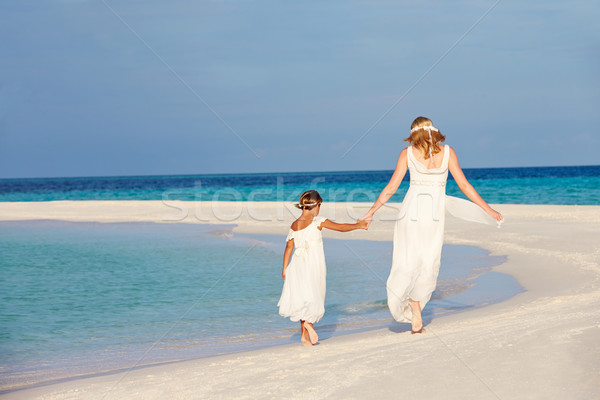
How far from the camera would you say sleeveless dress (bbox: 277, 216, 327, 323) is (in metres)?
5.59

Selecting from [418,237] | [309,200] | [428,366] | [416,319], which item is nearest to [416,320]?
[416,319]

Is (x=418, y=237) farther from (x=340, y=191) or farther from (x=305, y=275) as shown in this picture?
(x=340, y=191)

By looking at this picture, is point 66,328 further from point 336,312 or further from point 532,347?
point 532,347

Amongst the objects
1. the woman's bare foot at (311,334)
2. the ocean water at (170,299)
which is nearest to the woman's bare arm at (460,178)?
the ocean water at (170,299)

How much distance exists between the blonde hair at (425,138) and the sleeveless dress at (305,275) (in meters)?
1.13

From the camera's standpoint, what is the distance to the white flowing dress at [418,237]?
5.36m

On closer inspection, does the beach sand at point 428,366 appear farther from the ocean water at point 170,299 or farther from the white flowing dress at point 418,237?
the ocean water at point 170,299

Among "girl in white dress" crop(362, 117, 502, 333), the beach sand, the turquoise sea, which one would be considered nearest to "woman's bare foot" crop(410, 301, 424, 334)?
"girl in white dress" crop(362, 117, 502, 333)

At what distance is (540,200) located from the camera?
3447 centimetres

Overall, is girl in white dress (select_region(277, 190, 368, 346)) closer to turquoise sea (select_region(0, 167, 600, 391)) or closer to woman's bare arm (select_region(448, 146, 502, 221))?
turquoise sea (select_region(0, 167, 600, 391))

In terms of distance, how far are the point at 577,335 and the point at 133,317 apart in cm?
485

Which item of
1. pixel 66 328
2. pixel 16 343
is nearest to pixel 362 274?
pixel 66 328

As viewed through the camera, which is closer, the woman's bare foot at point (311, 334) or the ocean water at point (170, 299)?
the woman's bare foot at point (311, 334)

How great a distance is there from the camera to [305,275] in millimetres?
5633
